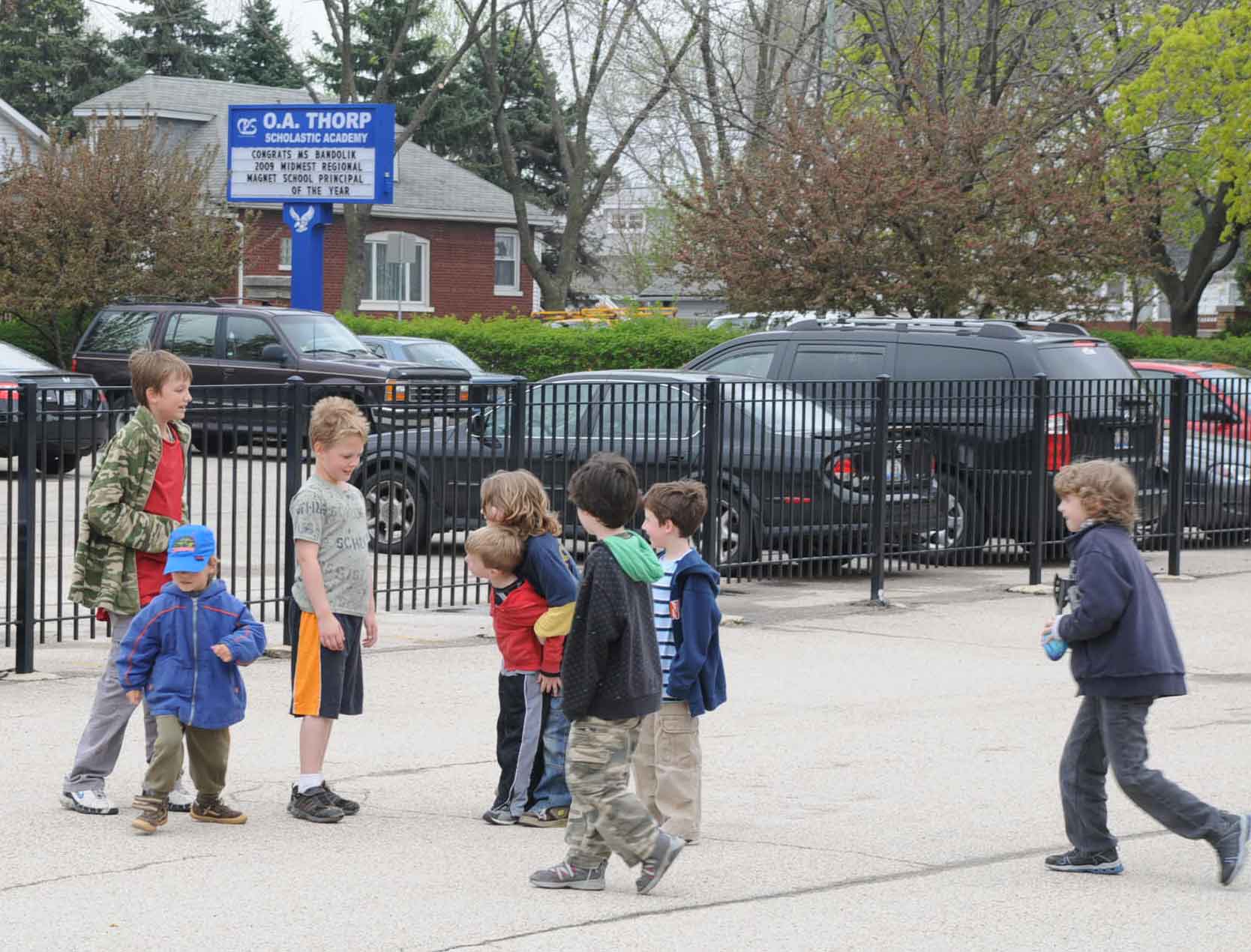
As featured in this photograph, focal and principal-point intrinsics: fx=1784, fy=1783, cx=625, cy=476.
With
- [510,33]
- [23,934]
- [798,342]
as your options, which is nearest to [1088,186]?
[798,342]

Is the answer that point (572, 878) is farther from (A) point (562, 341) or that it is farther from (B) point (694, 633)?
(A) point (562, 341)

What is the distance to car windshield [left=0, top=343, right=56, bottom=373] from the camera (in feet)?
65.3

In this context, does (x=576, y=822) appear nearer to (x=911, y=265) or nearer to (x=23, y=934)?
(x=23, y=934)

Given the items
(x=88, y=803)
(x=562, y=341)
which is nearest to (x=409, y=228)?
(x=562, y=341)

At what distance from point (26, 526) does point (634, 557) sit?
485cm

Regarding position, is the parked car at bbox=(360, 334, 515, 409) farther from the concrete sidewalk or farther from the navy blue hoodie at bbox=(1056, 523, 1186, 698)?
the navy blue hoodie at bbox=(1056, 523, 1186, 698)

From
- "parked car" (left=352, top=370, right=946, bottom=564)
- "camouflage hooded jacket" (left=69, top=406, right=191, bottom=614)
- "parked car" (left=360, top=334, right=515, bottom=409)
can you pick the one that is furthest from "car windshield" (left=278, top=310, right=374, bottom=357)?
"camouflage hooded jacket" (left=69, top=406, right=191, bottom=614)

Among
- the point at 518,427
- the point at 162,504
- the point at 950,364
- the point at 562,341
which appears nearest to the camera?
the point at 162,504

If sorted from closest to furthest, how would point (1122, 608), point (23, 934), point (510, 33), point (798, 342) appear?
point (23, 934) → point (1122, 608) → point (798, 342) → point (510, 33)

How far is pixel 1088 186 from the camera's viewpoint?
24.2 metres

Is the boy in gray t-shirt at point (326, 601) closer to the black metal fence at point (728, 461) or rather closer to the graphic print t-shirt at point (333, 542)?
the graphic print t-shirt at point (333, 542)

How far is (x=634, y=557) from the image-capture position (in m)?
5.63

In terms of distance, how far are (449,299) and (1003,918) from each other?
4507cm

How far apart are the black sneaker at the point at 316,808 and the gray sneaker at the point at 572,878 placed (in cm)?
113
